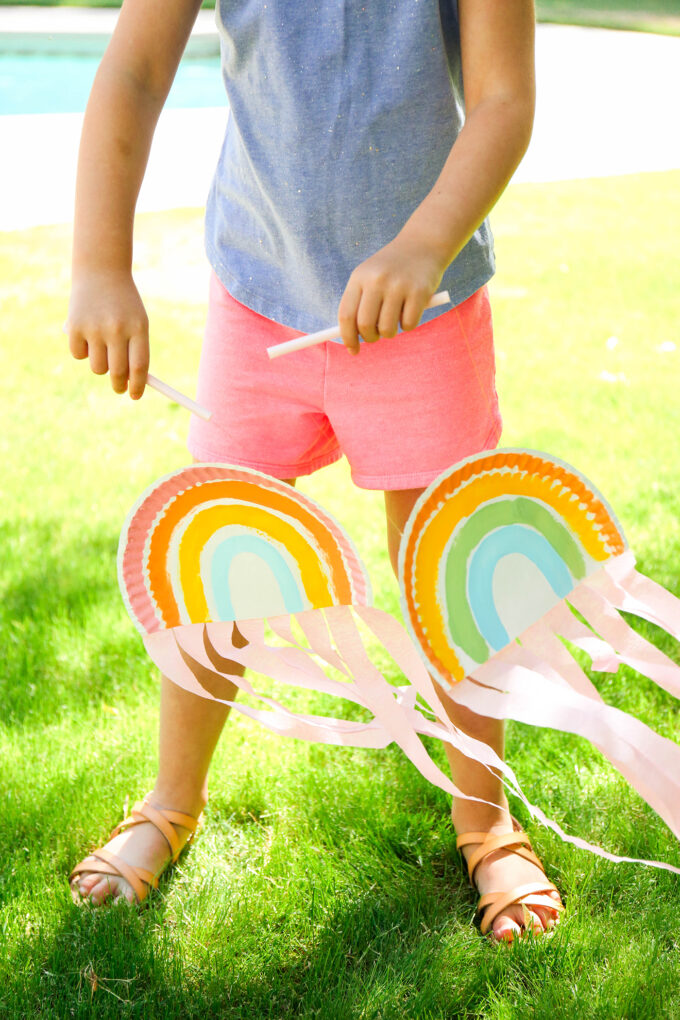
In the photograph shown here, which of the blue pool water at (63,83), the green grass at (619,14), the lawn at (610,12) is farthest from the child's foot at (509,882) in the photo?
the green grass at (619,14)

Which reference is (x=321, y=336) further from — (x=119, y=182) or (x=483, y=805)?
(x=483, y=805)

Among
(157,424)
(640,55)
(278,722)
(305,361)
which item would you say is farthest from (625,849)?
(640,55)

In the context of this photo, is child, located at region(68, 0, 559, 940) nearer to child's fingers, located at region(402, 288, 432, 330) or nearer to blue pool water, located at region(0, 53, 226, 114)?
child's fingers, located at region(402, 288, 432, 330)

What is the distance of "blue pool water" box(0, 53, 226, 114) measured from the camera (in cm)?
849

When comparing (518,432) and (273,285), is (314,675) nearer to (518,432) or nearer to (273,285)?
(273,285)

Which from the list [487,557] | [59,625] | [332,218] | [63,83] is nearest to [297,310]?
[332,218]

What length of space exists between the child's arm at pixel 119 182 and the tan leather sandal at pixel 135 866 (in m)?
0.53

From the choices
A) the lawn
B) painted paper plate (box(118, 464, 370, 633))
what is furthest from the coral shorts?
the lawn

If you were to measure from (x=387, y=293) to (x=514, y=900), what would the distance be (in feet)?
2.22

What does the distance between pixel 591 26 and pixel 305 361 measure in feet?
44.7

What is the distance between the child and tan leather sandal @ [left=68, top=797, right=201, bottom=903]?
0.02 metres

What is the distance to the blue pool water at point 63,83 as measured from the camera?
334 inches

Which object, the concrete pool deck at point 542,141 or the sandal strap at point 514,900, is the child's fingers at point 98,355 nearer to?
the sandal strap at point 514,900

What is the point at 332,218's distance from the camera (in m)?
1.00
